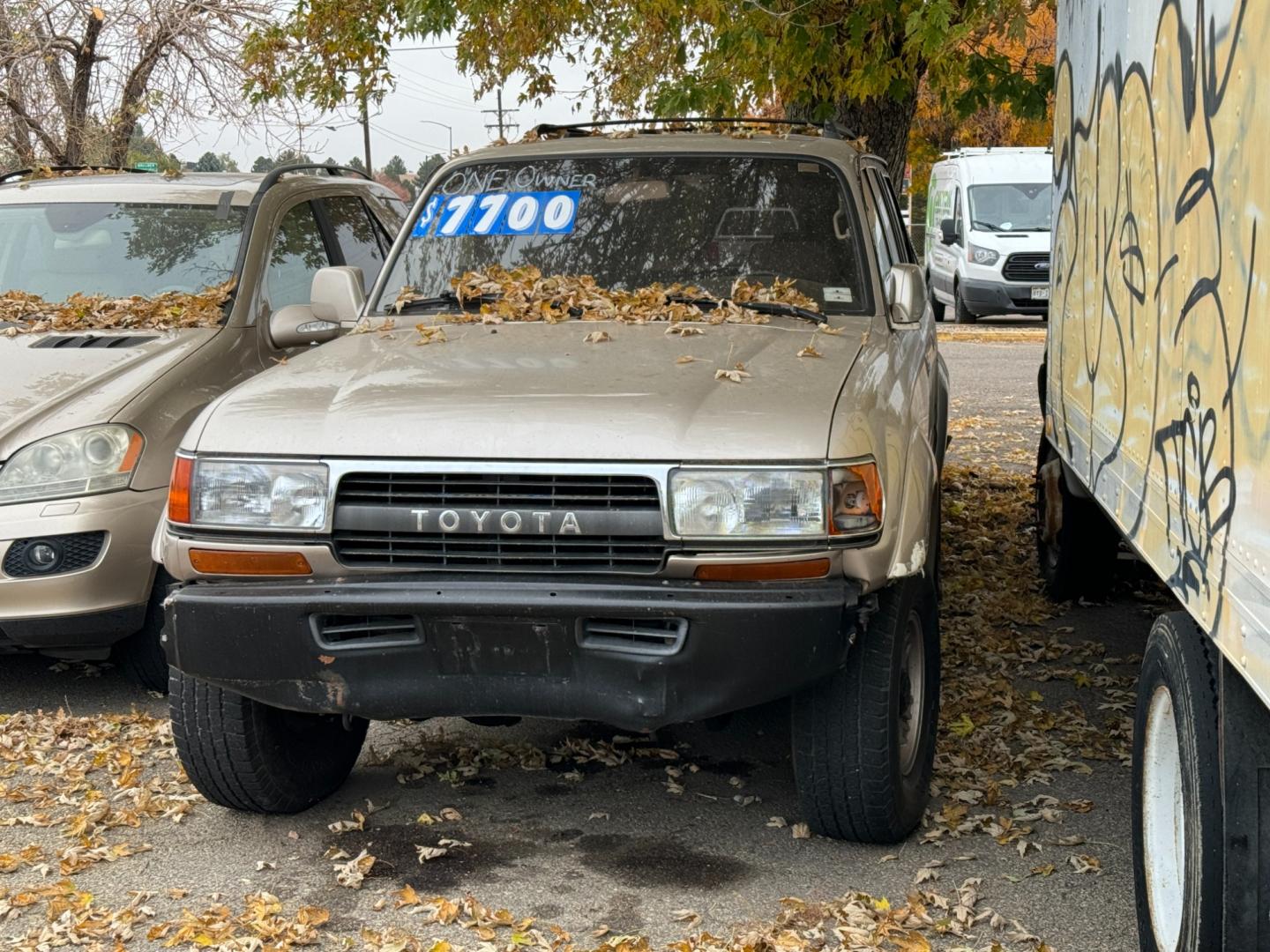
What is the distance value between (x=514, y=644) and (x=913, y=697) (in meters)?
1.30

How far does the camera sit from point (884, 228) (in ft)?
19.3

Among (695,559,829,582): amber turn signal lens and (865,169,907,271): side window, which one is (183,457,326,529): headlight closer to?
(695,559,829,582): amber turn signal lens

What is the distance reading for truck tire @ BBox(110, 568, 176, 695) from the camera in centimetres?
563

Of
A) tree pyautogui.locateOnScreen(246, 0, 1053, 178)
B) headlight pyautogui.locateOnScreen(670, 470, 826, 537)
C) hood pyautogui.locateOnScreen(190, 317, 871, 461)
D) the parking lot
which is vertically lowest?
the parking lot

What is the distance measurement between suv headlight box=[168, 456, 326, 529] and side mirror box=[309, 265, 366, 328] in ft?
4.94

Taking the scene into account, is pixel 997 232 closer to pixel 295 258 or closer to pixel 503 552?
pixel 295 258

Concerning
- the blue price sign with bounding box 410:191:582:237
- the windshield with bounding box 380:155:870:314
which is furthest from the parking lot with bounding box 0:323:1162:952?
the blue price sign with bounding box 410:191:582:237

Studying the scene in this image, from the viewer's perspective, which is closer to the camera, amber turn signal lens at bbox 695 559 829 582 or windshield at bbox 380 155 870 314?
amber turn signal lens at bbox 695 559 829 582

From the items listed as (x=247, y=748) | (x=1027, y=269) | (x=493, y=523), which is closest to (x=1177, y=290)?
(x=493, y=523)

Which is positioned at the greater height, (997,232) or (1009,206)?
(1009,206)

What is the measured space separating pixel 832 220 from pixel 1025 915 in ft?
8.17

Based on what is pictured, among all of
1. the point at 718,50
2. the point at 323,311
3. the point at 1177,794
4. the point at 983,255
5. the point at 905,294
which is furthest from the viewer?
the point at 983,255

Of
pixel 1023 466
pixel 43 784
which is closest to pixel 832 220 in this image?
pixel 43 784

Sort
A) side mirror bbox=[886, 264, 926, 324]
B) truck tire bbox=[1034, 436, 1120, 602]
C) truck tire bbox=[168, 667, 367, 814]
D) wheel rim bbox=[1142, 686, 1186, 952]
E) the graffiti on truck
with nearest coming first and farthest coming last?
the graffiti on truck, wheel rim bbox=[1142, 686, 1186, 952], truck tire bbox=[168, 667, 367, 814], side mirror bbox=[886, 264, 926, 324], truck tire bbox=[1034, 436, 1120, 602]
